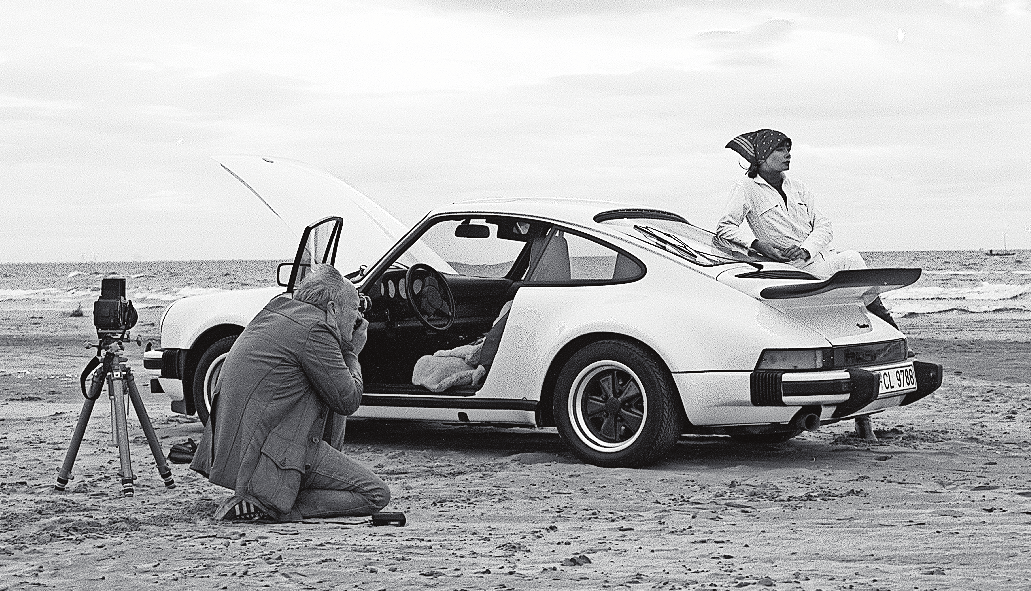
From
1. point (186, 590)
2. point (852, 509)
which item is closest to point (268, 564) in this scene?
point (186, 590)

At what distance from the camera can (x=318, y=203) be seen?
32.0 ft

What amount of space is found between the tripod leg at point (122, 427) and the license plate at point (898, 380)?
447 centimetres

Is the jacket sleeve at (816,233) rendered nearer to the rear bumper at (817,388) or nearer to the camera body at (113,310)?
the rear bumper at (817,388)

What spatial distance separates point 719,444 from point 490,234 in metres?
2.22

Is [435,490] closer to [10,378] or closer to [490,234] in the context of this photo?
[490,234]

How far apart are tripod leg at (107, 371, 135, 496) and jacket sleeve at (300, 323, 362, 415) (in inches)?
64.6

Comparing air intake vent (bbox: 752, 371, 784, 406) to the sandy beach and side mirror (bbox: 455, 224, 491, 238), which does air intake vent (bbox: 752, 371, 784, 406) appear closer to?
the sandy beach

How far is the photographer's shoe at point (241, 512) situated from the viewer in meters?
6.55

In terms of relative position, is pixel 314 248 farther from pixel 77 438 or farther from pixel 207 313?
pixel 207 313

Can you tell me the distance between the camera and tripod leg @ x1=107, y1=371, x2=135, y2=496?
24.8 ft

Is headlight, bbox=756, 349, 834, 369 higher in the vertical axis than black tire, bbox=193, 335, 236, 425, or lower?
higher

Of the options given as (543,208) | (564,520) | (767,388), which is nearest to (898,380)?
(767,388)

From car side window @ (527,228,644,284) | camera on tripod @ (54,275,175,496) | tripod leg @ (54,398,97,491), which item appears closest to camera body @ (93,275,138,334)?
camera on tripod @ (54,275,175,496)

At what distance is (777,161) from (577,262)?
1.67 metres
